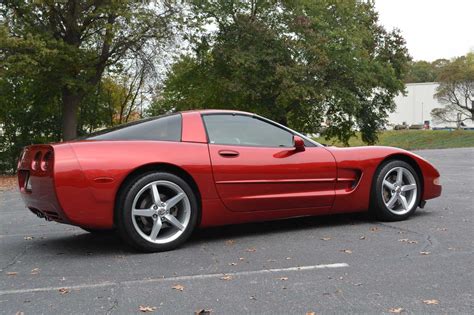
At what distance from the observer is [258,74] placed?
30516 millimetres

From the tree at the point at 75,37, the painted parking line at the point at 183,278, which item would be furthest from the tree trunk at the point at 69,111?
the painted parking line at the point at 183,278

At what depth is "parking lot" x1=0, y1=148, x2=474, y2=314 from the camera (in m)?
3.41

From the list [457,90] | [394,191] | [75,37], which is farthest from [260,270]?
[457,90]

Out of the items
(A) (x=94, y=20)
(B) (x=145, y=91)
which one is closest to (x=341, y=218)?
(A) (x=94, y=20)

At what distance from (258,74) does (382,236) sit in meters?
25.8

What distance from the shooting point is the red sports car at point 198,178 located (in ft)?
15.2

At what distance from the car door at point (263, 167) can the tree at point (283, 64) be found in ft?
75.9

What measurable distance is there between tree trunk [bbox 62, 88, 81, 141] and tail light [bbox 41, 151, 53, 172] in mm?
18422

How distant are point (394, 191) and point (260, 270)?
2.57m

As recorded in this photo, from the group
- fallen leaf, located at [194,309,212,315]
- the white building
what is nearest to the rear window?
fallen leaf, located at [194,309,212,315]

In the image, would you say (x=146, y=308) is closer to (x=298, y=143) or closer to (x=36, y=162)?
(x=36, y=162)

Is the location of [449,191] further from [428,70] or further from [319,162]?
[428,70]

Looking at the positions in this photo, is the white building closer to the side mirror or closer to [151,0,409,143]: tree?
[151,0,409,143]: tree

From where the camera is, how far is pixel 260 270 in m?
4.19
